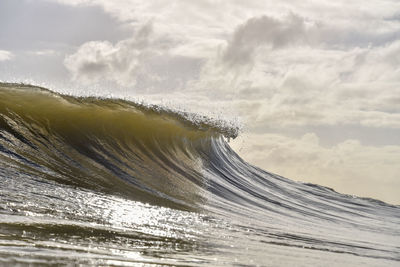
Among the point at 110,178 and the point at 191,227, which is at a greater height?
the point at 110,178

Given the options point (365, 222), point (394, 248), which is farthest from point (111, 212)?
point (365, 222)

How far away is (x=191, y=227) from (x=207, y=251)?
1168 millimetres

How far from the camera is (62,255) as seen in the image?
12.1 ft

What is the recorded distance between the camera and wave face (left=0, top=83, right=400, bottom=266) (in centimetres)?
440

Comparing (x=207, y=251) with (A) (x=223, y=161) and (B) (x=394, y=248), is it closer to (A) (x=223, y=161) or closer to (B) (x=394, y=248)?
(B) (x=394, y=248)

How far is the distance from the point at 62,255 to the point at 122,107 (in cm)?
989

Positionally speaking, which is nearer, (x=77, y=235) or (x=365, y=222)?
(x=77, y=235)

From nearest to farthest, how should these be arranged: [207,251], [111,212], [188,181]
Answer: [207,251] → [111,212] → [188,181]

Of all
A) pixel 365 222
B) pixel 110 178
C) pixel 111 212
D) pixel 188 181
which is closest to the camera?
pixel 111 212

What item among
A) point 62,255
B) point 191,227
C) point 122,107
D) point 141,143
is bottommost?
point 62,255

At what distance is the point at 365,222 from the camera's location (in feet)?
35.4

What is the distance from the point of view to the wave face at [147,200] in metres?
4.40

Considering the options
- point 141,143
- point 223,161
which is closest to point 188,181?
point 141,143

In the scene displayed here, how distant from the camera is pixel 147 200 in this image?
7316mm
